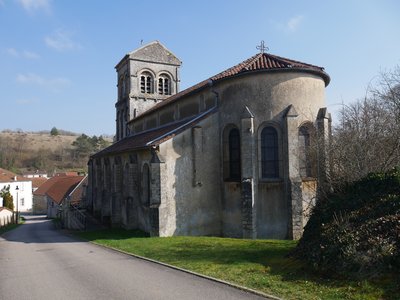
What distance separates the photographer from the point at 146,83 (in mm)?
34594

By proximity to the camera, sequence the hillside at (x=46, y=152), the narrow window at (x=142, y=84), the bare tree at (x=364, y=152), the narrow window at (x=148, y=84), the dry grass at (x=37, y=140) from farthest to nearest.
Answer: the dry grass at (x=37, y=140) → the hillside at (x=46, y=152) → the narrow window at (x=148, y=84) → the narrow window at (x=142, y=84) → the bare tree at (x=364, y=152)

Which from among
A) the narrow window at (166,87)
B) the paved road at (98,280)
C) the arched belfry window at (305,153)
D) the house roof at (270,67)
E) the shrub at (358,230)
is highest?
the narrow window at (166,87)

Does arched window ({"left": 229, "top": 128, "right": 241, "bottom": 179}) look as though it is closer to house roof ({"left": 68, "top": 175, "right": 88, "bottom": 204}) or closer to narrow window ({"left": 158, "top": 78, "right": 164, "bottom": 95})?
narrow window ({"left": 158, "top": 78, "right": 164, "bottom": 95})

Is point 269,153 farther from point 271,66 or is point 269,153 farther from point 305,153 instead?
point 271,66

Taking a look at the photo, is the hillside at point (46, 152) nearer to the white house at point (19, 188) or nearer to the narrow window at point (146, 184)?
the white house at point (19, 188)

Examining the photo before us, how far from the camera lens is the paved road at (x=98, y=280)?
8312 millimetres

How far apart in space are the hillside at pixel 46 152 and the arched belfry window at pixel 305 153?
301ft

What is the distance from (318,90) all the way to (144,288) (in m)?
13.6

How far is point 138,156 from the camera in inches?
871

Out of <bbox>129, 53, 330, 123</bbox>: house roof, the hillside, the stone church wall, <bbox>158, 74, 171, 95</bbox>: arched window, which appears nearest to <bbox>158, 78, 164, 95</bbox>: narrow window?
<bbox>158, 74, 171, 95</bbox>: arched window

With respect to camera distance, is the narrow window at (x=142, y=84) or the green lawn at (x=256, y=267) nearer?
the green lawn at (x=256, y=267)

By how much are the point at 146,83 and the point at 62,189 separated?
1103 inches

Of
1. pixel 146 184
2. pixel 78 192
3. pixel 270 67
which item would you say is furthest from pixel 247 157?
pixel 78 192

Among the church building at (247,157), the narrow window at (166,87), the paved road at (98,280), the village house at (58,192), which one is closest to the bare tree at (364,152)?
the church building at (247,157)
